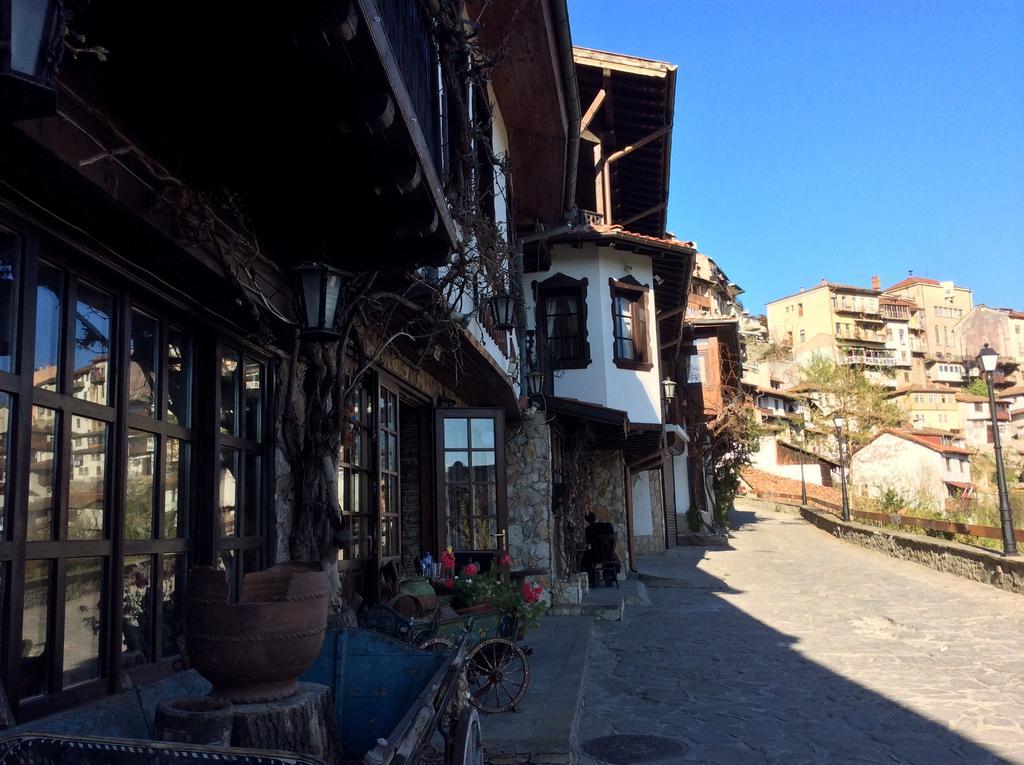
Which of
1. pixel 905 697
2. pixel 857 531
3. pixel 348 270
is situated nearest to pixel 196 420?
pixel 348 270

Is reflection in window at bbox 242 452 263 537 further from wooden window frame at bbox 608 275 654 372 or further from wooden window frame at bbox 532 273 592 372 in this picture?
wooden window frame at bbox 608 275 654 372

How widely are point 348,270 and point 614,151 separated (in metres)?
11.9

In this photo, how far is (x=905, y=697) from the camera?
6.68 m

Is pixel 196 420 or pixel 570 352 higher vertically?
pixel 570 352

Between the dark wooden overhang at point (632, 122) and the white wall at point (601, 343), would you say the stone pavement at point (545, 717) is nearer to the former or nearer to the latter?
the white wall at point (601, 343)

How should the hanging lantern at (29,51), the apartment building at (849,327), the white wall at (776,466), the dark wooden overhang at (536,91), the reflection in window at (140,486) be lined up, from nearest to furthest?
the hanging lantern at (29,51), the reflection in window at (140,486), the dark wooden overhang at (536,91), the white wall at (776,466), the apartment building at (849,327)

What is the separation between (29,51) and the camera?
69.0 inches

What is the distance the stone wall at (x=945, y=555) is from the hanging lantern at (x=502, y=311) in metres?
9.14

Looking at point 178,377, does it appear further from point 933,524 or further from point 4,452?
point 933,524

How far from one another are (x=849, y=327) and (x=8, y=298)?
303 ft

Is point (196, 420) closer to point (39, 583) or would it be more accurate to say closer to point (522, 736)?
point (39, 583)

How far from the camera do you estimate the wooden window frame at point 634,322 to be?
14836 mm

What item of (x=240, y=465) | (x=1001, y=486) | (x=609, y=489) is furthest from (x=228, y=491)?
(x=609, y=489)

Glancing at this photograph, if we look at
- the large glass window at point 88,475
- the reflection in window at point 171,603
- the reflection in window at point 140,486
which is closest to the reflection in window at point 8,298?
the large glass window at point 88,475
